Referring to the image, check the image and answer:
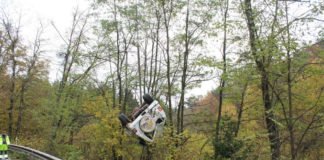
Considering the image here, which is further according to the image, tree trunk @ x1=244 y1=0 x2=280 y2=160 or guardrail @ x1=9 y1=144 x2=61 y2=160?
tree trunk @ x1=244 y1=0 x2=280 y2=160

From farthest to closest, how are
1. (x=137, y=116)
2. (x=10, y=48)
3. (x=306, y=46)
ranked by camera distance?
(x=10, y=48), (x=137, y=116), (x=306, y=46)

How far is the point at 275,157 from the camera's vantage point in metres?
12.4

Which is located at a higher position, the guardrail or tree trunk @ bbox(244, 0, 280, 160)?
tree trunk @ bbox(244, 0, 280, 160)

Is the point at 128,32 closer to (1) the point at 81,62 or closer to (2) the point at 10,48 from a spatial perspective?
(1) the point at 81,62

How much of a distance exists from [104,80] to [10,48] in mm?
11486

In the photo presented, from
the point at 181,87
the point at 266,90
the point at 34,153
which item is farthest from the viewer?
the point at 181,87

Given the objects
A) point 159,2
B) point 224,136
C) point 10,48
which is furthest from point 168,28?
point 10,48

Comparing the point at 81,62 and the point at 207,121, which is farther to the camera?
the point at 81,62

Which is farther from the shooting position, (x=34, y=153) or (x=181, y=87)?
(x=181, y=87)

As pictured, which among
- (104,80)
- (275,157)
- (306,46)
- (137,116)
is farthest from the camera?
(104,80)

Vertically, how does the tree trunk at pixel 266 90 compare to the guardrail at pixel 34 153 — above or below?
above

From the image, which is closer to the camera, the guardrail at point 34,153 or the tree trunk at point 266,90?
the guardrail at point 34,153

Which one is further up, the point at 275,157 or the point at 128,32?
the point at 128,32

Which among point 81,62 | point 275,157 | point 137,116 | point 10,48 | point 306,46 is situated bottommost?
point 275,157
